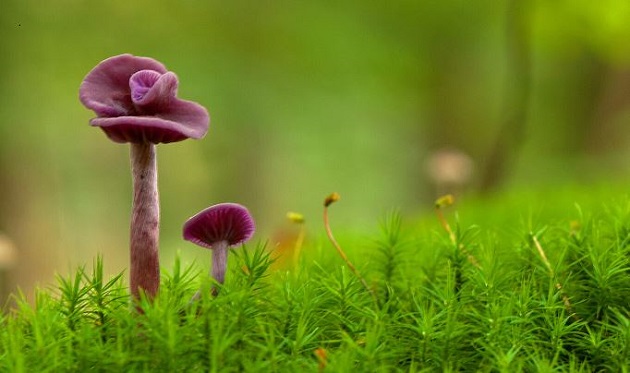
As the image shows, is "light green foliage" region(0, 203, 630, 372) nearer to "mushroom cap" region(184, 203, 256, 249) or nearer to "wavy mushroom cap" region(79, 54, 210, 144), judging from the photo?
"mushroom cap" region(184, 203, 256, 249)

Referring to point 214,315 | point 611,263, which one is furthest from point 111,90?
point 611,263

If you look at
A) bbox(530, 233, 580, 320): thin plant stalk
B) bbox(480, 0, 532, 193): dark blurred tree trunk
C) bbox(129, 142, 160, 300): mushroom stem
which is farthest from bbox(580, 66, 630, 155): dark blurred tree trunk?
bbox(129, 142, 160, 300): mushroom stem

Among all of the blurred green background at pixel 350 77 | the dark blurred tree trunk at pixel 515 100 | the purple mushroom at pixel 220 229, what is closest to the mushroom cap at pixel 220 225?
the purple mushroom at pixel 220 229

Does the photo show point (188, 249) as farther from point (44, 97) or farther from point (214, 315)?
point (214, 315)

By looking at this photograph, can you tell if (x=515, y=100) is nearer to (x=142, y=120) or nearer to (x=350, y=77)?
(x=350, y=77)

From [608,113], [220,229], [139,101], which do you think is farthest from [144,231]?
[608,113]

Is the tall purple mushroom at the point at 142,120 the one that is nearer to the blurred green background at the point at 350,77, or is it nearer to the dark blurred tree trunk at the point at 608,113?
the blurred green background at the point at 350,77
